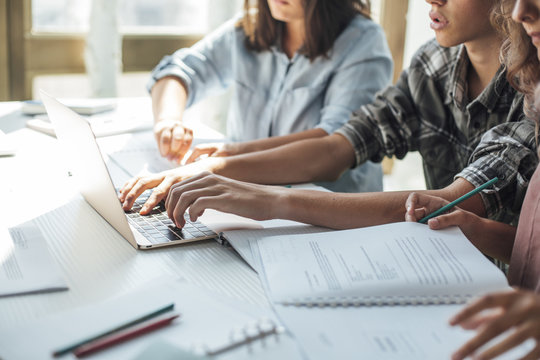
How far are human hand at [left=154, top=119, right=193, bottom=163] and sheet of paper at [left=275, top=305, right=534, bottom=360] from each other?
770mm

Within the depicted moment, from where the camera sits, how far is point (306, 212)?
1.00 metres

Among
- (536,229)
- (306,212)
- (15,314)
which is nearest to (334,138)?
(306,212)

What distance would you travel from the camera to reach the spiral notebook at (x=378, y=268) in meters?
0.74

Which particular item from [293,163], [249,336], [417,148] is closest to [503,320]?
[249,336]

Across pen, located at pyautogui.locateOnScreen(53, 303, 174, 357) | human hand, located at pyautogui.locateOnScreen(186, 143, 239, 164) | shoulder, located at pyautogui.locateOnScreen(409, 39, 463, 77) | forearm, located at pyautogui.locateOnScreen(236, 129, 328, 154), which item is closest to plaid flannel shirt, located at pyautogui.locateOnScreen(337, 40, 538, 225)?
shoulder, located at pyautogui.locateOnScreen(409, 39, 463, 77)

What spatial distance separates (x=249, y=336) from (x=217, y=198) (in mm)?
354

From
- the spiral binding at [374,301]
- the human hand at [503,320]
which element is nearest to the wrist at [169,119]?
the spiral binding at [374,301]

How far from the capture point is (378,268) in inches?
30.8

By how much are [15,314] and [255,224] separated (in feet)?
1.36

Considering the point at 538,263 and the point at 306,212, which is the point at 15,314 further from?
the point at 538,263

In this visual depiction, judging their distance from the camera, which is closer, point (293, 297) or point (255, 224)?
point (293, 297)

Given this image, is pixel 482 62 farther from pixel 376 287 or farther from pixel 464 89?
pixel 376 287

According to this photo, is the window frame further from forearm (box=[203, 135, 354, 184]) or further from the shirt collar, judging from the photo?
the shirt collar

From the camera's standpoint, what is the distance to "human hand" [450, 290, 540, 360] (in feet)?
1.84
